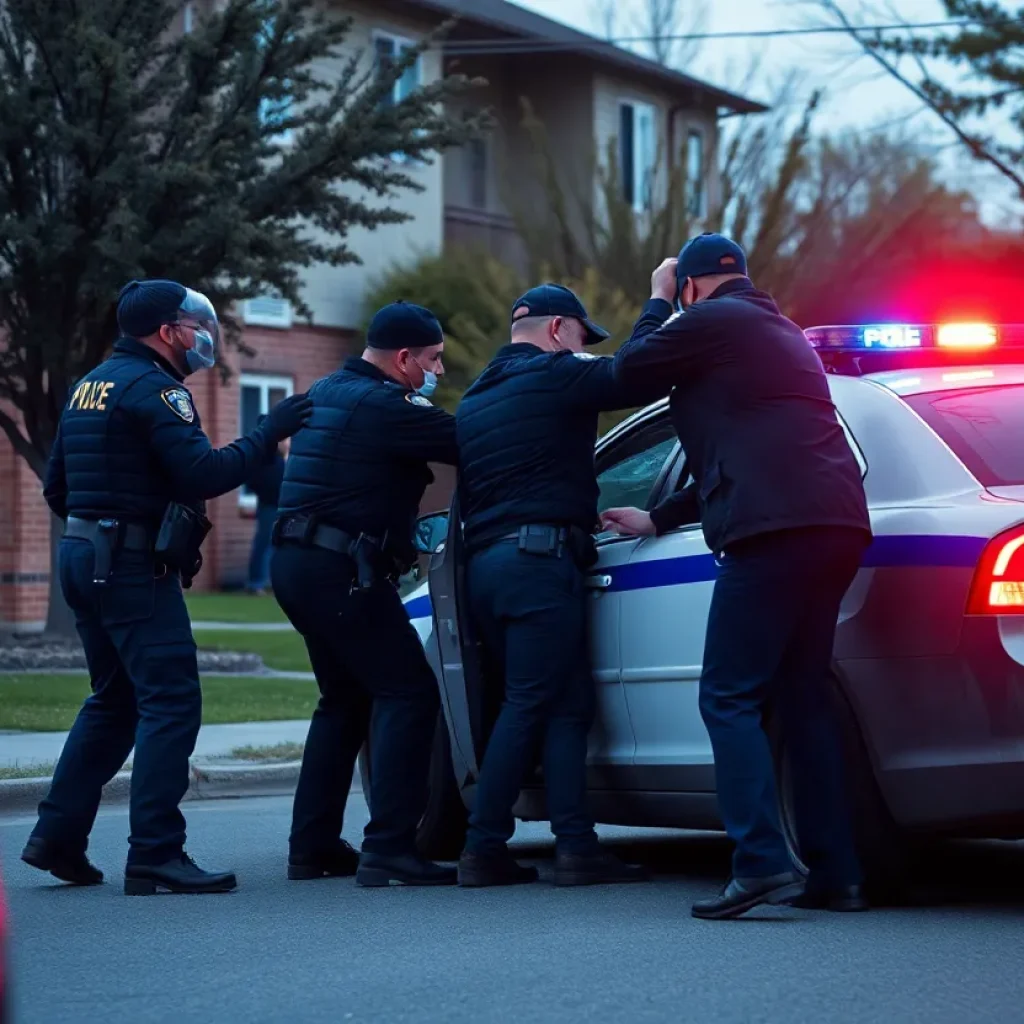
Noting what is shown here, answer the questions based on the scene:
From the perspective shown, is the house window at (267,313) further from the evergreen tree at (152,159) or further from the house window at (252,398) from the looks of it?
the evergreen tree at (152,159)

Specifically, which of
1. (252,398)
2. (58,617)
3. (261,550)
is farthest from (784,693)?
(252,398)

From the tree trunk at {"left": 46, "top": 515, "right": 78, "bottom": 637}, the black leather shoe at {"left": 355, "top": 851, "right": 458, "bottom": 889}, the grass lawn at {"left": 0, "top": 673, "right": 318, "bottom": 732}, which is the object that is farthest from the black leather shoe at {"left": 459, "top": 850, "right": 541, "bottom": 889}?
the tree trunk at {"left": 46, "top": 515, "right": 78, "bottom": 637}

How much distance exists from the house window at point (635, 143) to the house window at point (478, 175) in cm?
197

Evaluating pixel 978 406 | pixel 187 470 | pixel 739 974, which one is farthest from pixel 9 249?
pixel 739 974

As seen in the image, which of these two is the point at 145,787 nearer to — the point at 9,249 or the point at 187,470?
the point at 187,470

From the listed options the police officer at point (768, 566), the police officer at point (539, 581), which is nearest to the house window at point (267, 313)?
the police officer at point (539, 581)

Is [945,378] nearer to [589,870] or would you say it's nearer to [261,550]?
[589,870]

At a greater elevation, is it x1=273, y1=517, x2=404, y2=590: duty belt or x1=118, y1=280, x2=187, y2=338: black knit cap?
x1=118, y1=280, x2=187, y2=338: black knit cap

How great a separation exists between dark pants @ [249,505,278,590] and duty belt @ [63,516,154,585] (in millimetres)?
17083

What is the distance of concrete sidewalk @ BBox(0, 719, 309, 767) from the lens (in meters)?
10.2

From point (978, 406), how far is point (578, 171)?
2382 cm

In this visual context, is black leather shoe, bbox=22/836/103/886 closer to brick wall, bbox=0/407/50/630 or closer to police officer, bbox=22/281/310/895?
police officer, bbox=22/281/310/895

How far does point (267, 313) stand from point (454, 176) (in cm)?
647

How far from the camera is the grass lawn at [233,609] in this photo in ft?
70.1
